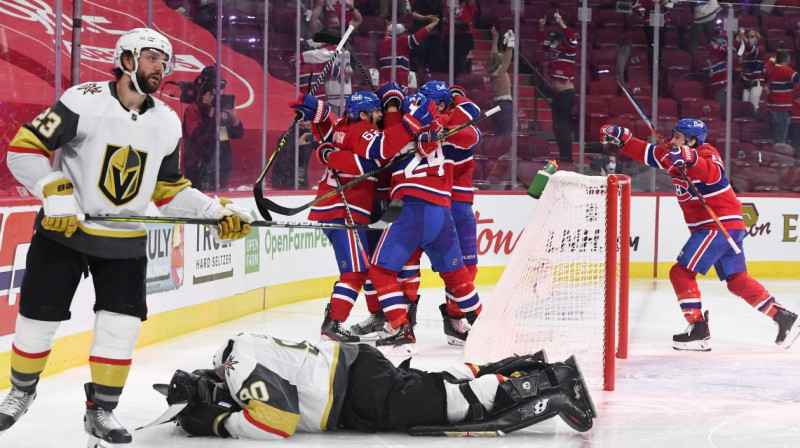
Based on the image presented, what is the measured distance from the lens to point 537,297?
457cm

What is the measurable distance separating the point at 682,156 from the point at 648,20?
15.0ft

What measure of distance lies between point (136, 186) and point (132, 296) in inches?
12.3

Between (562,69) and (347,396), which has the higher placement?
(562,69)

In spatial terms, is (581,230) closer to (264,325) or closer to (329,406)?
(329,406)

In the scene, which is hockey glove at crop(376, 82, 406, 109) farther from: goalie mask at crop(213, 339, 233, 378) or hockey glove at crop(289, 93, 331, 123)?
goalie mask at crop(213, 339, 233, 378)

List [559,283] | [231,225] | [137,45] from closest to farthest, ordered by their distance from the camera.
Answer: [137,45] → [231,225] → [559,283]

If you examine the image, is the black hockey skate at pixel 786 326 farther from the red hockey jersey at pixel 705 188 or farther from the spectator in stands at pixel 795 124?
the spectator in stands at pixel 795 124

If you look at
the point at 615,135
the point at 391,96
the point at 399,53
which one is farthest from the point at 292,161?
the point at 615,135

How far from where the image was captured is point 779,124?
960 centimetres

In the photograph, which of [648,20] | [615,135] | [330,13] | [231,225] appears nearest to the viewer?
[231,225]

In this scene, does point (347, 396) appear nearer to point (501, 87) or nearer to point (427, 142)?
point (427, 142)

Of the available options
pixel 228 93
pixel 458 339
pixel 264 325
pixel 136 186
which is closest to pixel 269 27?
pixel 228 93

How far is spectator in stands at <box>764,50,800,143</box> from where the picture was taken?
9586 mm

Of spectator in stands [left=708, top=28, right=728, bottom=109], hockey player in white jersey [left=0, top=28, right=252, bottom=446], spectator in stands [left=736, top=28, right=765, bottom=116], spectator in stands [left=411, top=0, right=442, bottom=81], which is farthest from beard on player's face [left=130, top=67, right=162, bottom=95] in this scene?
spectator in stands [left=736, top=28, right=765, bottom=116]
